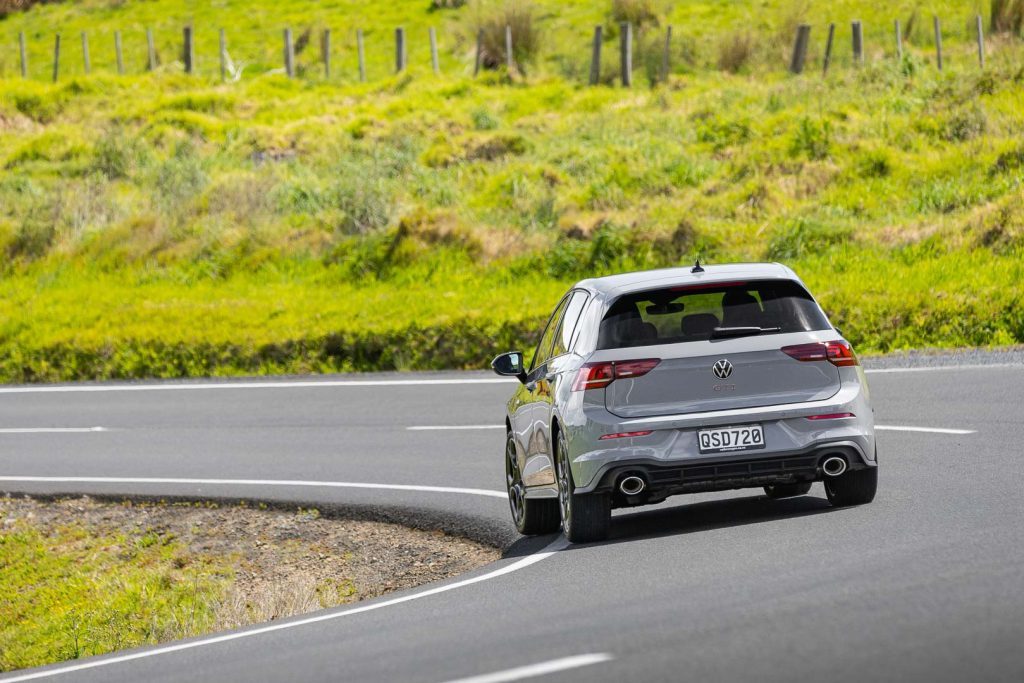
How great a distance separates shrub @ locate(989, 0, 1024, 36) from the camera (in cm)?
3619

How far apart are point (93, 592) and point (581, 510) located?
4.80m

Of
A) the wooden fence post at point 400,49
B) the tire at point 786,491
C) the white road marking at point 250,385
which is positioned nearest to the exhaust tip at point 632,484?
the tire at point 786,491

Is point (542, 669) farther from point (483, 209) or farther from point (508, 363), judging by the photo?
point (483, 209)

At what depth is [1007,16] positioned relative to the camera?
36.5 meters

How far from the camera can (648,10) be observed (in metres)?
48.2

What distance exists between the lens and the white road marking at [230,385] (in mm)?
19953

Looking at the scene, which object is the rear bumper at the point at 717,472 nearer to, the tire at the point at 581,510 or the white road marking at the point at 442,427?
the tire at the point at 581,510

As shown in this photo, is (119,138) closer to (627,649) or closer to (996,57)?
(996,57)

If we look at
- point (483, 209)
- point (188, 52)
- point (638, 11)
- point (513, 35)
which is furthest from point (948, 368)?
point (188, 52)

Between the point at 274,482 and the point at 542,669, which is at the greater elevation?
the point at 542,669

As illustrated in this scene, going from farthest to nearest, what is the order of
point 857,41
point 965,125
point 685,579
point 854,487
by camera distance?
1. point 857,41
2. point 965,125
3. point 854,487
4. point 685,579

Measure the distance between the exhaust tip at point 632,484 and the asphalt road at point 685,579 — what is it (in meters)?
0.36

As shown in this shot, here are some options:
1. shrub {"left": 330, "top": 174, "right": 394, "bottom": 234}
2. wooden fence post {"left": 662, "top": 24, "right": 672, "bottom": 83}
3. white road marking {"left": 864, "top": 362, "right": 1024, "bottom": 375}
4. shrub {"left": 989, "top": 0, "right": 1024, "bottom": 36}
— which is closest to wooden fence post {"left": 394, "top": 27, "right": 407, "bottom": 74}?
wooden fence post {"left": 662, "top": 24, "right": 672, "bottom": 83}

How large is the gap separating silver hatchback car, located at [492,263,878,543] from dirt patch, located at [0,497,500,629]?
2062 mm
